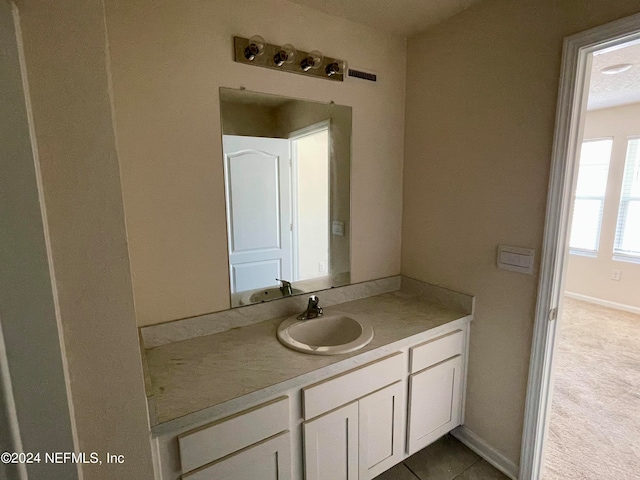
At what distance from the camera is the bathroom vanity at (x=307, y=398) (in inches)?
41.8

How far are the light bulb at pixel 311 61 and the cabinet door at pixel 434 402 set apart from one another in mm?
1601

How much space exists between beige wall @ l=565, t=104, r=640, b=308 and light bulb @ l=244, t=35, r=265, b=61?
4.29 m

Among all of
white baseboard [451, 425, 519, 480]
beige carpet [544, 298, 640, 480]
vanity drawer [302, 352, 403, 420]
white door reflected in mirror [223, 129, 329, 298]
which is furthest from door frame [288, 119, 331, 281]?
beige carpet [544, 298, 640, 480]

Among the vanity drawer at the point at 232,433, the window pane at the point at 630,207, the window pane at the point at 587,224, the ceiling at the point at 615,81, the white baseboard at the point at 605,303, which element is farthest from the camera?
the window pane at the point at 587,224

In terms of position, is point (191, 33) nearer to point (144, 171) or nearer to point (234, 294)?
point (144, 171)

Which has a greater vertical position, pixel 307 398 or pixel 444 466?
pixel 307 398

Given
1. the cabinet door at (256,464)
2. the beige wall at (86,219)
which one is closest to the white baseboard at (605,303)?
the cabinet door at (256,464)

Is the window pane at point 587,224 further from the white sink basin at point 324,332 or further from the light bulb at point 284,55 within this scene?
the light bulb at point 284,55

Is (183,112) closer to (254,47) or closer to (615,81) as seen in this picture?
(254,47)

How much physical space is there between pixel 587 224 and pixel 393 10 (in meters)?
4.05

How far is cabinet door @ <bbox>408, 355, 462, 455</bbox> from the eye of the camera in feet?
5.27

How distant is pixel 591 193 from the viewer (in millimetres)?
4047

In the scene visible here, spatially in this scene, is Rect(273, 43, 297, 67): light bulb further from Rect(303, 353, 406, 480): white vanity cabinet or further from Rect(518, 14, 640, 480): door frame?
Rect(303, 353, 406, 480): white vanity cabinet

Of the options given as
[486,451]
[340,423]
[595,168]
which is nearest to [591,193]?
[595,168]
